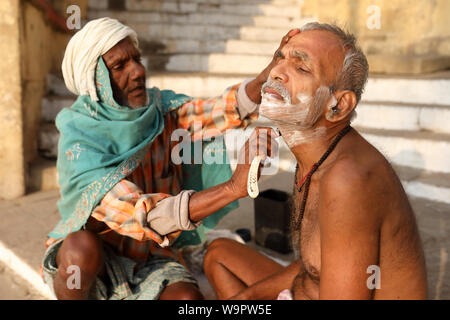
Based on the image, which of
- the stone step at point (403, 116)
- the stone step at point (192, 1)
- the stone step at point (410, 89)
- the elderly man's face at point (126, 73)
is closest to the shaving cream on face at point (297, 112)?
the elderly man's face at point (126, 73)

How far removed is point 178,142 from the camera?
284 centimetres

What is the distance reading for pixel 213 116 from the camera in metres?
2.80

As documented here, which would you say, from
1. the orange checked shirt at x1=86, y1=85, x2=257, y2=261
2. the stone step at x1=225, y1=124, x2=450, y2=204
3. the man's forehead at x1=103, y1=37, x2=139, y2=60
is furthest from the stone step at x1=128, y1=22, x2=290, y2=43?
the man's forehead at x1=103, y1=37, x2=139, y2=60

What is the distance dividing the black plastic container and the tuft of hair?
4.90 feet

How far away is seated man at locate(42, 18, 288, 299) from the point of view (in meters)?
2.11

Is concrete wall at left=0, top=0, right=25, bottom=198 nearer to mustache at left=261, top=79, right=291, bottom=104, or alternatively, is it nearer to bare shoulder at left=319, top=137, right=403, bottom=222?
mustache at left=261, top=79, right=291, bottom=104

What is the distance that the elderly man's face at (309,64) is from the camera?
1.66m

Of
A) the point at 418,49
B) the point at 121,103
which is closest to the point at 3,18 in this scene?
the point at 121,103

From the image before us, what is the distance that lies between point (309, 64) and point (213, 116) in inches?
47.0

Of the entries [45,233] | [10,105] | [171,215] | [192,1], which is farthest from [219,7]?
[171,215]

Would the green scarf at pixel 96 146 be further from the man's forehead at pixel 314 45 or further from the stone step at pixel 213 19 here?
the stone step at pixel 213 19

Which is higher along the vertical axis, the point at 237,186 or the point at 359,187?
the point at 359,187

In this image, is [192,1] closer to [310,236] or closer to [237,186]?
[237,186]
